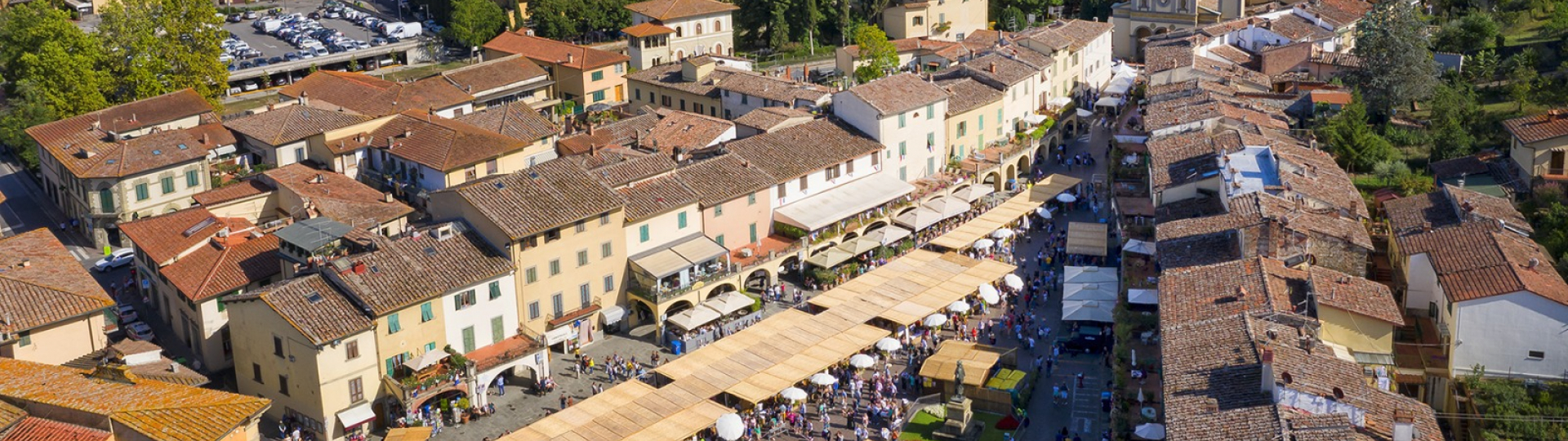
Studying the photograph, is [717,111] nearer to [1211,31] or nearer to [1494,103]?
[1211,31]

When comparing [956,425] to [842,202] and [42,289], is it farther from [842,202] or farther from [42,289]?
[42,289]

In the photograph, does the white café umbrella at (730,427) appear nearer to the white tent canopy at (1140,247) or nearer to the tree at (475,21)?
the white tent canopy at (1140,247)

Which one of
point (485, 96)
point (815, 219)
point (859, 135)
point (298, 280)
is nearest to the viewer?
point (298, 280)

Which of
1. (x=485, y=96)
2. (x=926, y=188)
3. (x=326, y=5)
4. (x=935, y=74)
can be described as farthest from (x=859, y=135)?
(x=326, y=5)

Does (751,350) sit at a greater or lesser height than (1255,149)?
lesser

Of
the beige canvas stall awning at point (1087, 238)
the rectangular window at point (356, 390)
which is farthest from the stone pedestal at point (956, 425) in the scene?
the rectangular window at point (356, 390)

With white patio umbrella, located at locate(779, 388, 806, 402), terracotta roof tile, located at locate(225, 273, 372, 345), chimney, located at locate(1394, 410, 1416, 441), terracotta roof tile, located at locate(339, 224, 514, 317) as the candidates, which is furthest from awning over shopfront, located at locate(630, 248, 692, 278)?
chimney, located at locate(1394, 410, 1416, 441)

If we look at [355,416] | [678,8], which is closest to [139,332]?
[355,416]
